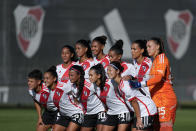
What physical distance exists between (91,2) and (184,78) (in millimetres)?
5252

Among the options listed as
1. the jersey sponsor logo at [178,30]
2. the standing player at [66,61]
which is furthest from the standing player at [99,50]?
the jersey sponsor logo at [178,30]

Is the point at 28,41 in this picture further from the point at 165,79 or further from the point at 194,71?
the point at 165,79

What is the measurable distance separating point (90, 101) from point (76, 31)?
1316 cm

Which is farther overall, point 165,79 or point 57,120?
point 57,120

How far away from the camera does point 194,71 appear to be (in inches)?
923

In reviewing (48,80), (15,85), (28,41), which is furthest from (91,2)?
(48,80)

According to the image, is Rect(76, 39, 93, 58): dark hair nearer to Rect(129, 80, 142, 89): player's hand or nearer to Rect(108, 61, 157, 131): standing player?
Rect(108, 61, 157, 131): standing player

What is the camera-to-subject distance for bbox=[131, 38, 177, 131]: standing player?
8297mm

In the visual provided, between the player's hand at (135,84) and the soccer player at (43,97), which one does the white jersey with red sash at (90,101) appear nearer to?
the soccer player at (43,97)

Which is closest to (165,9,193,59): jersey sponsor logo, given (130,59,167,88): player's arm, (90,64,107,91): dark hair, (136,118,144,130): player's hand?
(90,64,107,91): dark hair

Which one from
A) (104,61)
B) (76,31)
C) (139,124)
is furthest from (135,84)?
(76,31)

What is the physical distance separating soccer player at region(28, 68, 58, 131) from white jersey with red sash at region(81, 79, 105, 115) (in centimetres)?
81

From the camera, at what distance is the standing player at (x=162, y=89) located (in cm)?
830

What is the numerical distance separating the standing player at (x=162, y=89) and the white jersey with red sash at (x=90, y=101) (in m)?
1.31
